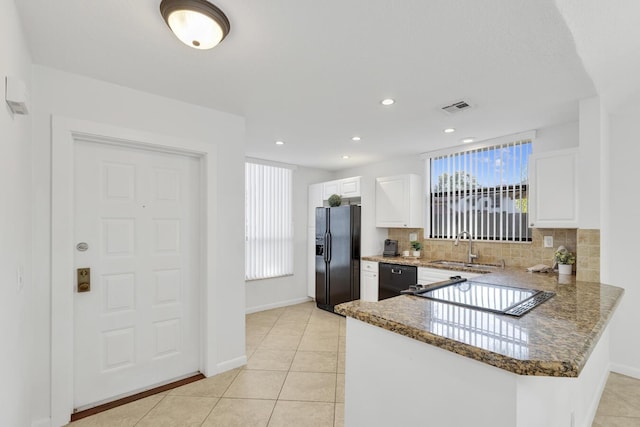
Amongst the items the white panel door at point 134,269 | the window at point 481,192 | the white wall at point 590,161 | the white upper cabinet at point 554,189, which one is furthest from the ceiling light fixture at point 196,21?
the window at point 481,192

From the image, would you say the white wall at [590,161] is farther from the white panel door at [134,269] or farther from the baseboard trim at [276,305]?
the baseboard trim at [276,305]

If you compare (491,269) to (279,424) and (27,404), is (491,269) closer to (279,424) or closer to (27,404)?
(279,424)

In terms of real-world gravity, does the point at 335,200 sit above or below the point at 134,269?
above

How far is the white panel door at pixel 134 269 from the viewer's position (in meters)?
2.27

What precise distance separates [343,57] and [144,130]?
1660mm

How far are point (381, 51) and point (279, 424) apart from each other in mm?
2552

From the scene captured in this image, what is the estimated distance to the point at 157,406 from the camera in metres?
2.31

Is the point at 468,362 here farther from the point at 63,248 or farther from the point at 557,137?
the point at 557,137

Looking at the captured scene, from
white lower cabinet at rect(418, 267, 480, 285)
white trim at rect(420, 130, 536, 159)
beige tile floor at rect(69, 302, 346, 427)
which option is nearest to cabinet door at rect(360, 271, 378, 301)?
white lower cabinet at rect(418, 267, 480, 285)

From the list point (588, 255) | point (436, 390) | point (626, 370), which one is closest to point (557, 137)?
point (588, 255)

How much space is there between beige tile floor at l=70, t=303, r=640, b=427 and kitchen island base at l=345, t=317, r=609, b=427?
74cm

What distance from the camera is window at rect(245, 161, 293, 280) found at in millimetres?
4738

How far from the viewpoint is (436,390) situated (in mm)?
1314

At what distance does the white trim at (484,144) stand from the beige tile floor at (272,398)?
2.47 meters
